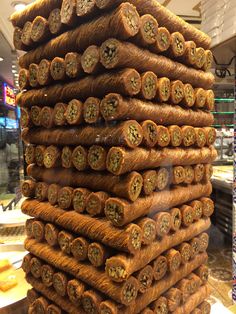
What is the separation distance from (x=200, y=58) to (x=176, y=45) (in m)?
0.19

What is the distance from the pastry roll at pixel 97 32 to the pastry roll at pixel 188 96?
368 millimetres

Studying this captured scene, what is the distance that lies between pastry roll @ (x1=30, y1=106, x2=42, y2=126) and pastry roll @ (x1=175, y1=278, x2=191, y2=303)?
2.87ft

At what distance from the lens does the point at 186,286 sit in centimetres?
127

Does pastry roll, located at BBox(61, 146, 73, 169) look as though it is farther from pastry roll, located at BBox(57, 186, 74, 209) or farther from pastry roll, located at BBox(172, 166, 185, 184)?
A: pastry roll, located at BBox(172, 166, 185, 184)

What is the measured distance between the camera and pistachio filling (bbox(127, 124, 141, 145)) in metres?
0.95

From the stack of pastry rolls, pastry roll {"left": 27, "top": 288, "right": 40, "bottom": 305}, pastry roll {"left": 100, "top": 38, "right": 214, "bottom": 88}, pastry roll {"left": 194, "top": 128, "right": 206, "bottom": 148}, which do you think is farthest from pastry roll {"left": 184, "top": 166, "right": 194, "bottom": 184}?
pastry roll {"left": 27, "top": 288, "right": 40, "bottom": 305}

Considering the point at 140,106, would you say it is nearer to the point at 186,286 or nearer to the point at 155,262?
the point at 155,262

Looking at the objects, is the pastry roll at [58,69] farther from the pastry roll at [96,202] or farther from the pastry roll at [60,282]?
the pastry roll at [60,282]

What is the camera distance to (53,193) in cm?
121

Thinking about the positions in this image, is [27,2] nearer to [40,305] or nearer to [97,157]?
[97,157]

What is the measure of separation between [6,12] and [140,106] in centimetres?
336

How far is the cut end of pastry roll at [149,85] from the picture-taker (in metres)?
1.01

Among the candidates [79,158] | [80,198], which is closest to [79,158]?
[79,158]

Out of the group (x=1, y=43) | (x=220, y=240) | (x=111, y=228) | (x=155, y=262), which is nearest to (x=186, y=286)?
(x=155, y=262)
